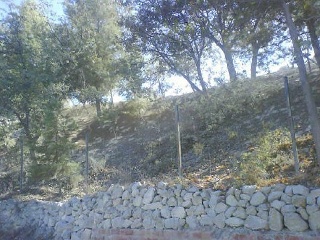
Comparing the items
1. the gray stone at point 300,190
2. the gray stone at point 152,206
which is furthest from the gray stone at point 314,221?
the gray stone at point 152,206

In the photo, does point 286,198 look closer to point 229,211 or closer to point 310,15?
point 229,211

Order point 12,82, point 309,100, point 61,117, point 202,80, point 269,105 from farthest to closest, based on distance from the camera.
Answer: point 202,80, point 12,82, point 269,105, point 61,117, point 309,100

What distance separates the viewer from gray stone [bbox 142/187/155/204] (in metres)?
7.21

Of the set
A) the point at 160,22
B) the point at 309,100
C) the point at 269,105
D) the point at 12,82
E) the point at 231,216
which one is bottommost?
the point at 231,216

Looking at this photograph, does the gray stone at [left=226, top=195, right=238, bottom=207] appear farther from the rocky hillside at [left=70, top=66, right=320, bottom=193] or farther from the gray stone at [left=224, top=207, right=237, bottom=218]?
the rocky hillside at [left=70, top=66, right=320, bottom=193]

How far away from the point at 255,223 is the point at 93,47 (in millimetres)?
17679

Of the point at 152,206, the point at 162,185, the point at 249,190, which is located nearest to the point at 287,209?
the point at 249,190

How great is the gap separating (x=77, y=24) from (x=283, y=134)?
53.6 feet

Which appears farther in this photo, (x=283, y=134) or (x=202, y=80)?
(x=202, y=80)

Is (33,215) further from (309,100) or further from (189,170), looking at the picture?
(309,100)

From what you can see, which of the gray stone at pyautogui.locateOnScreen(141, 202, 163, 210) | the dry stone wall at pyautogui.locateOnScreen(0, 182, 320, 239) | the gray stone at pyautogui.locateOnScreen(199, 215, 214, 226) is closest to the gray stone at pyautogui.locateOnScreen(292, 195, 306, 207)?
the dry stone wall at pyautogui.locateOnScreen(0, 182, 320, 239)

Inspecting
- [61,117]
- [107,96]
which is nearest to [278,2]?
[61,117]

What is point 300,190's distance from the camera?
534cm

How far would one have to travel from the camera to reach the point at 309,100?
291 inches
